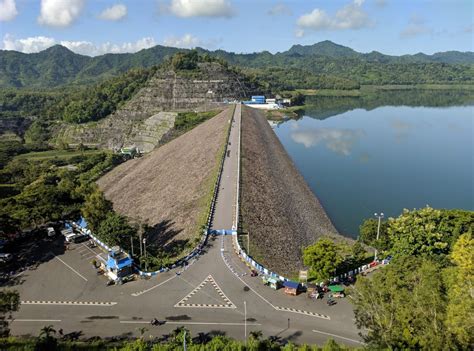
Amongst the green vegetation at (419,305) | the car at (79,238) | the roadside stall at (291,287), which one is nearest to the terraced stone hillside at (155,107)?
the car at (79,238)

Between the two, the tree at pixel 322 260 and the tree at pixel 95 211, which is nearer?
the tree at pixel 322 260

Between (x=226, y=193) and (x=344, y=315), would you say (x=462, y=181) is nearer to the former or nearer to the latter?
(x=226, y=193)

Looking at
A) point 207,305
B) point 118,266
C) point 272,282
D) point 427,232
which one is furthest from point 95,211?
point 427,232

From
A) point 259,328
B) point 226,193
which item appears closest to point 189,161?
point 226,193

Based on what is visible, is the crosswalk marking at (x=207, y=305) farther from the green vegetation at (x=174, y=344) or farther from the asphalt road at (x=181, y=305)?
the green vegetation at (x=174, y=344)

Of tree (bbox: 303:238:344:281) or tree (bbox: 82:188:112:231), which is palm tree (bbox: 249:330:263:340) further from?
tree (bbox: 82:188:112:231)

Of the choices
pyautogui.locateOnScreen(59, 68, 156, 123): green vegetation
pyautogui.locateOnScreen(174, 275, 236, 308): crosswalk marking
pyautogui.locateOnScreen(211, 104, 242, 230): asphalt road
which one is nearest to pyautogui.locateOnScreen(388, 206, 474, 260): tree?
pyautogui.locateOnScreen(211, 104, 242, 230): asphalt road

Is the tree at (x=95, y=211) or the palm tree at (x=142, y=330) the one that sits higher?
the tree at (x=95, y=211)
